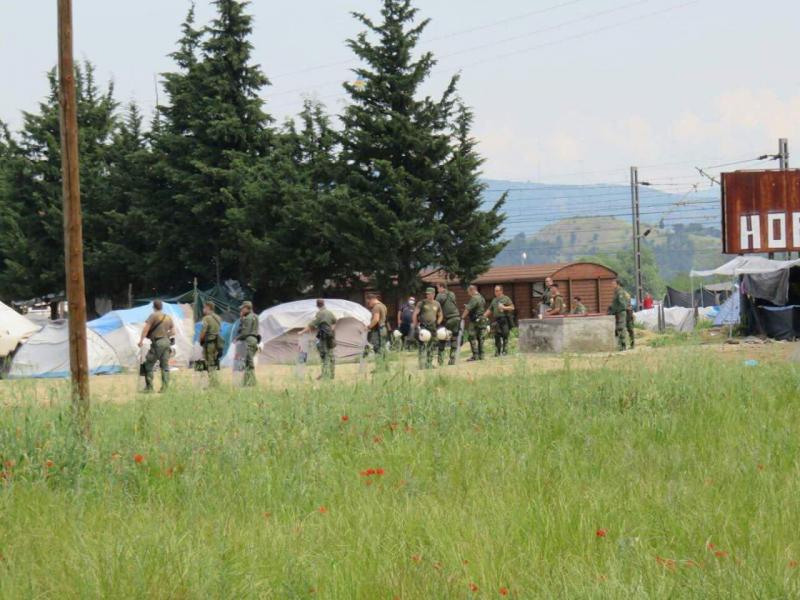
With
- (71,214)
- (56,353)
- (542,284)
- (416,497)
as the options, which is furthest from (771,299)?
(416,497)

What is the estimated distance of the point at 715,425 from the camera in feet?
30.7

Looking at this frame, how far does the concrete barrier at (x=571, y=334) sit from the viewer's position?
80.8 ft

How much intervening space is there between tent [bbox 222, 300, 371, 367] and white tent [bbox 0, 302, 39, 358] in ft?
17.0

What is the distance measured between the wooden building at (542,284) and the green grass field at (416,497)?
37.1 meters

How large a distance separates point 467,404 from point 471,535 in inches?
188

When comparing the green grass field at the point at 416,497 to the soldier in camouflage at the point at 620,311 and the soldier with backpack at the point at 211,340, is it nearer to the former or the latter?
the soldier with backpack at the point at 211,340

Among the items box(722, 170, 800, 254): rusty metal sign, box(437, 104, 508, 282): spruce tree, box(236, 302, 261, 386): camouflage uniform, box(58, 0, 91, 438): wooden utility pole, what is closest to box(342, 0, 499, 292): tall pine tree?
box(437, 104, 508, 282): spruce tree

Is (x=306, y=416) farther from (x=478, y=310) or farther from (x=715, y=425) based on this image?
(x=478, y=310)

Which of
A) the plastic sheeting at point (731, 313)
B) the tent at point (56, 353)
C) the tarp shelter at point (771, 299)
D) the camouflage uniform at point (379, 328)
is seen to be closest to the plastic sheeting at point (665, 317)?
the plastic sheeting at point (731, 313)

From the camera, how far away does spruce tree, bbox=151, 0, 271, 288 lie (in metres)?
40.7

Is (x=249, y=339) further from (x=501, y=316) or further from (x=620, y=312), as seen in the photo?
(x=620, y=312)

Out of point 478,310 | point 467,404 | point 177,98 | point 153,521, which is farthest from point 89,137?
point 153,521

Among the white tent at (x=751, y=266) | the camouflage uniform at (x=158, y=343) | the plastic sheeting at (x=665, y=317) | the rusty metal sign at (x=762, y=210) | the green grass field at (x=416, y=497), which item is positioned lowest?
the plastic sheeting at (x=665, y=317)

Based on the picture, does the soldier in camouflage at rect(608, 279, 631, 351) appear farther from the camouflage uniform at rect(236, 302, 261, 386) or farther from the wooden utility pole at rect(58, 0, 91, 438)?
the wooden utility pole at rect(58, 0, 91, 438)
